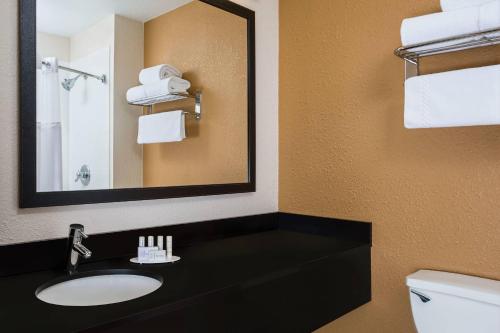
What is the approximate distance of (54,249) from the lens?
1311 millimetres

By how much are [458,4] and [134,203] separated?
4.47 feet

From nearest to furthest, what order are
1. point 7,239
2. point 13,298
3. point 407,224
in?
1. point 13,298
2. point 7,239
3. point 407,224

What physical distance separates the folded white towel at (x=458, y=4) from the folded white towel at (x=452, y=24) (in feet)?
0.15

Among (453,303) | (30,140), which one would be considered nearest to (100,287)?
(30,140)

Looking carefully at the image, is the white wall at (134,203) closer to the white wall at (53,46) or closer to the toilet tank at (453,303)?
the white wall at (53,46)

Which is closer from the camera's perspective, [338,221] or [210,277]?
[210,277]

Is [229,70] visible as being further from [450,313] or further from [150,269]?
[450,313]

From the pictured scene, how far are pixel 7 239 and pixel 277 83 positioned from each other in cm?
145

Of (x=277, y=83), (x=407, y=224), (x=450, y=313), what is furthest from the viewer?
(x=277, y=83)

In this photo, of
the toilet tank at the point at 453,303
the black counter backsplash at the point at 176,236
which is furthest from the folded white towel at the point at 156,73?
the toilet tank at the point at 453,303

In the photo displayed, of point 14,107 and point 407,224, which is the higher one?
point 14,107

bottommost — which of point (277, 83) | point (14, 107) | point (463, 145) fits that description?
point (463, 145)

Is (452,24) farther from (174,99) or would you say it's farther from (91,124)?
(91,124)

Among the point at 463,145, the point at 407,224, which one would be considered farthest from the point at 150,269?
the point at 463,145
